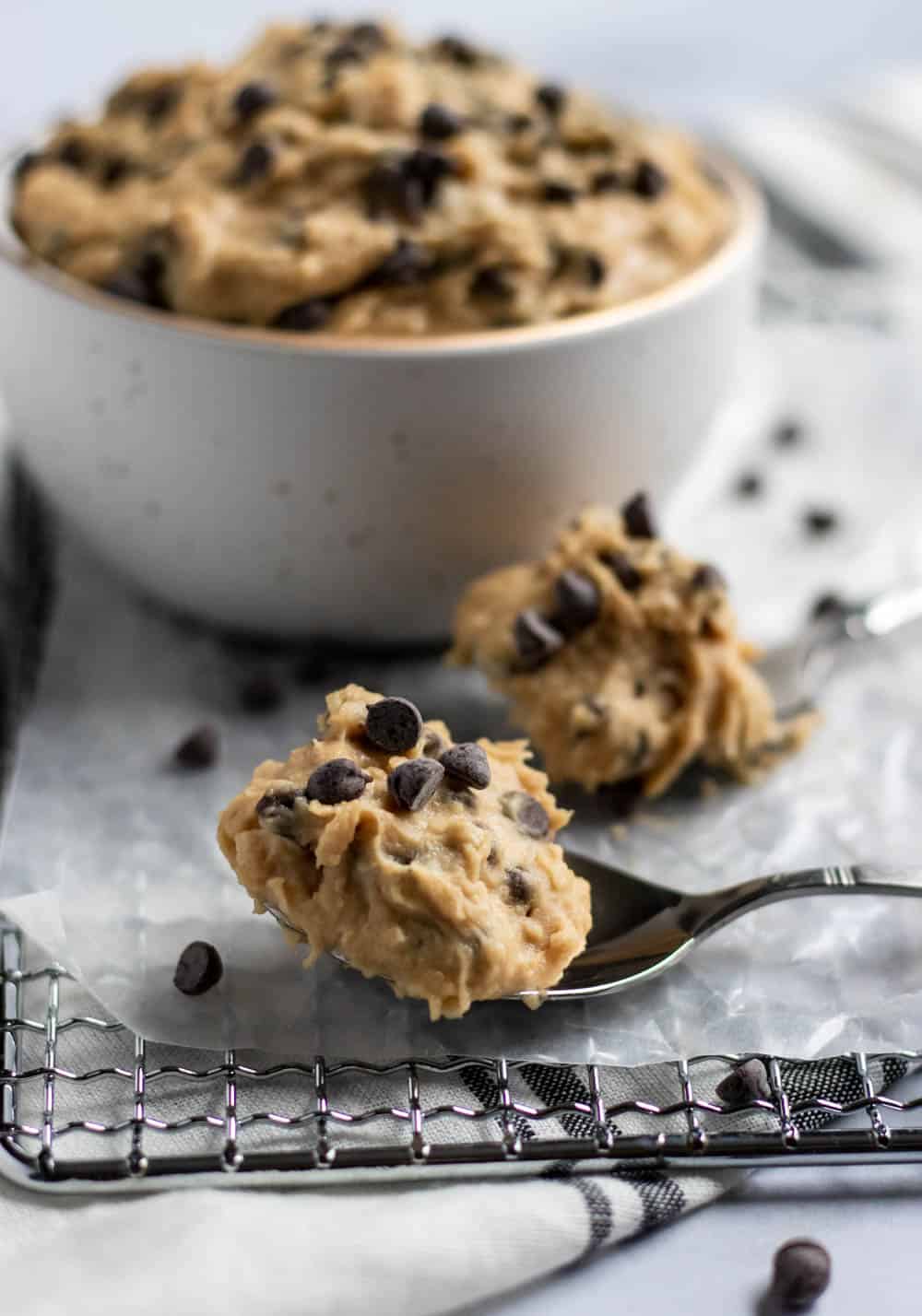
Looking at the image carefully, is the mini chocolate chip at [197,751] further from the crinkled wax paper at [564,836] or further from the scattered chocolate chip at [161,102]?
the scattered chocolate chip at [161,102]

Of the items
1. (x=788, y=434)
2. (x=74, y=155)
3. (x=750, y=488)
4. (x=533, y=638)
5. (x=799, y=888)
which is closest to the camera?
(x=799, y=888)

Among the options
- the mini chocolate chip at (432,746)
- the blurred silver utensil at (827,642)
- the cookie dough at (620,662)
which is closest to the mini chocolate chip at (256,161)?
the cookie dough at (620,662)

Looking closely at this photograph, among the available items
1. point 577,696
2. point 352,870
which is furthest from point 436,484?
point 352,870

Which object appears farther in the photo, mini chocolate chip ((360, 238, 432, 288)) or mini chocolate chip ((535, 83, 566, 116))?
mini chocolate chip ((535, 83, 566, 116))

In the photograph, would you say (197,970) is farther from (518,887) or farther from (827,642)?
(827,642)

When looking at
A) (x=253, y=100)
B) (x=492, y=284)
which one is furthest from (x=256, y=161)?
(x=492, y=284)

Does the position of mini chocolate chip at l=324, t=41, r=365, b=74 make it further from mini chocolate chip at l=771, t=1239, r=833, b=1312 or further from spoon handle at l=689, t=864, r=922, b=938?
mini chocolate chip at l=771, t=1239, r=833, b=1312

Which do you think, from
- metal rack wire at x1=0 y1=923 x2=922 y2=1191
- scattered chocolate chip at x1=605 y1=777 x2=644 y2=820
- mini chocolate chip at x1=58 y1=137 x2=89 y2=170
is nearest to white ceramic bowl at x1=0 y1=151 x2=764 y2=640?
mini chocolate chip at x1=58 y1=137 x2=89 y2=170

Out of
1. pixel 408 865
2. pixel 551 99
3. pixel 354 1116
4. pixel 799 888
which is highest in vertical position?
pixel 551 99
